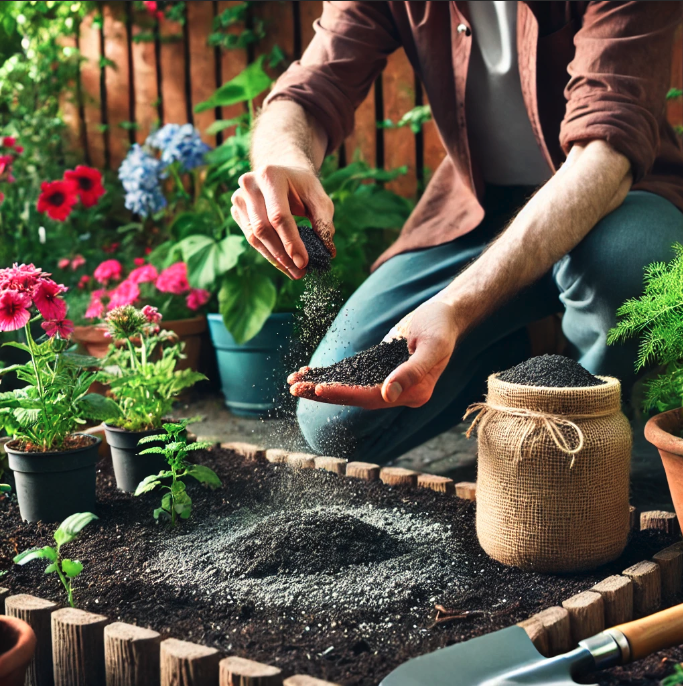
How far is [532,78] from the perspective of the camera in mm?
2322

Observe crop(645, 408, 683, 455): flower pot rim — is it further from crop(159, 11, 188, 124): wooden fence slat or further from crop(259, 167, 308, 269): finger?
crop(159, 11, 188, 124): wooden fence slat

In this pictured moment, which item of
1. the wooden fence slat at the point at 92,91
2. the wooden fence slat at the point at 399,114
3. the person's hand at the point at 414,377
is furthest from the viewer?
the wooden fence slat at the point at 92,91

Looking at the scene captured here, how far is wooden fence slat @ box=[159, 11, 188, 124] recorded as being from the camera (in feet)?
15.3

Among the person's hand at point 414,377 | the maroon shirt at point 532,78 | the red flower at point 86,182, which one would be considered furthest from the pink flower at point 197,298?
the person's hand at point 414,377

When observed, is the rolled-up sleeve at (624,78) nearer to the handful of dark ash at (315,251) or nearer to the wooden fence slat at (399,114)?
the handful of dark ash at (315,251)

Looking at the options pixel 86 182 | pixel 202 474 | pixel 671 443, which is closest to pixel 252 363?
pixel 86 182

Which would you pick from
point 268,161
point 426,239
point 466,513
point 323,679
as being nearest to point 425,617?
point 323,679

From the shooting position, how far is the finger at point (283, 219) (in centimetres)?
183

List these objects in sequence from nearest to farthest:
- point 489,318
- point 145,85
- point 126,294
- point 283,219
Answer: point 283,219
point 489,318
point 126,294
point 145,85

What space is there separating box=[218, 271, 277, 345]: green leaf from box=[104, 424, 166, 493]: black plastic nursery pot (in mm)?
1302

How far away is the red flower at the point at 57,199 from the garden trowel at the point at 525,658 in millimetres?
2852

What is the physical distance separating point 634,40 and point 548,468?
120 centimetres

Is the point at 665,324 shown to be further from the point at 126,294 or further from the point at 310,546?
the point at 126,294

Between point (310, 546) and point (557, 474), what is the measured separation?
0.55 meters
